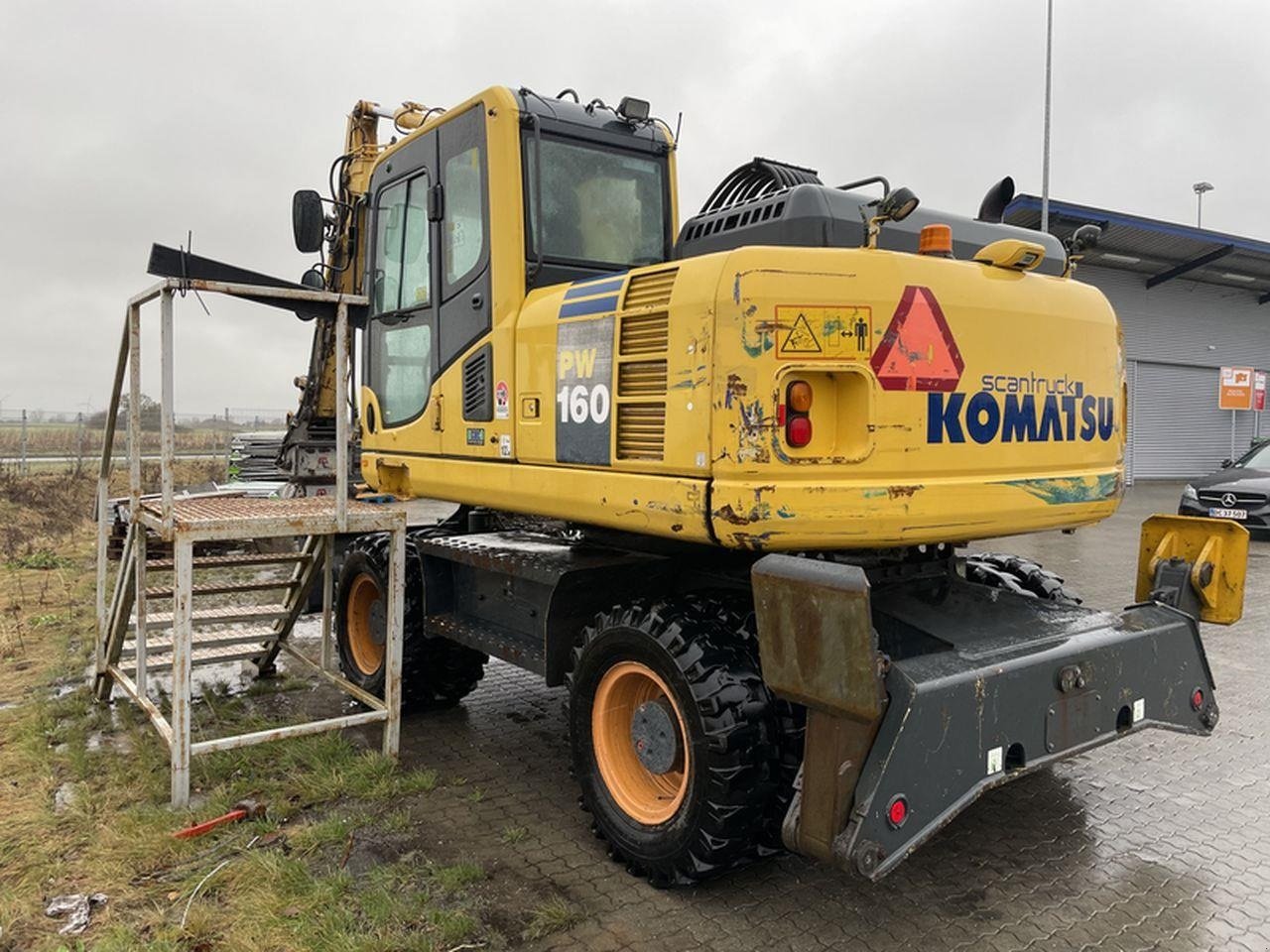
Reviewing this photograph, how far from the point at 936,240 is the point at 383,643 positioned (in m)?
4.02

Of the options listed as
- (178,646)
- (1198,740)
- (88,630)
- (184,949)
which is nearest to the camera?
(184,949)

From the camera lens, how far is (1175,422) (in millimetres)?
25734

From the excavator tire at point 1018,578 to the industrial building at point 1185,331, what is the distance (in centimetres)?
1926

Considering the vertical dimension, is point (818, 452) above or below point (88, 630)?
above

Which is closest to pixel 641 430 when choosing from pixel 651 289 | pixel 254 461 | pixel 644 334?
pixel 644 334

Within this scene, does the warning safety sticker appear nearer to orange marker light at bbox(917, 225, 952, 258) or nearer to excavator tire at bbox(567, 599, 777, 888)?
orange marker light at bbox(917, 225, 952, 258)

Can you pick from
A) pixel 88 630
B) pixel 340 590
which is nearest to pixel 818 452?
pixel 340 590

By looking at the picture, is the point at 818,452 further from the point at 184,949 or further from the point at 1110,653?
the point at 184,949

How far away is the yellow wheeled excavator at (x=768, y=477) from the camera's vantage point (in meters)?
3.15

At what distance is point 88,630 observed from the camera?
789 centimetres

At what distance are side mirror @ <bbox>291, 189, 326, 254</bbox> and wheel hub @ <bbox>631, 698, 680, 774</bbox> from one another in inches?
120

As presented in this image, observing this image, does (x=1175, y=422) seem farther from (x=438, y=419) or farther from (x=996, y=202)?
(x=438, y=419)

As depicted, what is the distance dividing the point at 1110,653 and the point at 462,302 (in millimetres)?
3190

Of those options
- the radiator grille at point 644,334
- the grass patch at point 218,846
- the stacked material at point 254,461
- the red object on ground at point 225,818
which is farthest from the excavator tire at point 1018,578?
the stacked material at point 254,461
